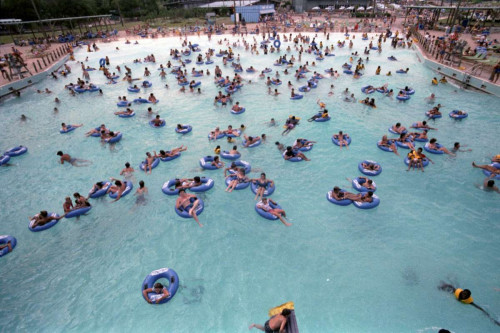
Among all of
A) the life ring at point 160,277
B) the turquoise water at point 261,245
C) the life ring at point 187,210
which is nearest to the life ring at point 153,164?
the turquoise water at point 261,245

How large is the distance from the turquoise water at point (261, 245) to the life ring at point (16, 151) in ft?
1.72

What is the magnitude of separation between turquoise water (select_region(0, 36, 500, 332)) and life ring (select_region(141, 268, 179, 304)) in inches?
9.0

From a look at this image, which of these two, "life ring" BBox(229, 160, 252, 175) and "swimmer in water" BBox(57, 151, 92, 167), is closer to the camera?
"life ring" BBox(229, 160, 252, 175)

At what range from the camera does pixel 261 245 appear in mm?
7992

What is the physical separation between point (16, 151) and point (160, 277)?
431 inches

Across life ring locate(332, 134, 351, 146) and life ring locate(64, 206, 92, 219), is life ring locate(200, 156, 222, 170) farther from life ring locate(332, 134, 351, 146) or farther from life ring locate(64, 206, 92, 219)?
life ring locate(332, 134, 351, 146)

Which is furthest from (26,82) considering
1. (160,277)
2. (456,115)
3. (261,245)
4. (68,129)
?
(456,115)

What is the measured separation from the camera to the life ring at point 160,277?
21.2ft

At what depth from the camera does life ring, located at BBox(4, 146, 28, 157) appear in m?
12.5

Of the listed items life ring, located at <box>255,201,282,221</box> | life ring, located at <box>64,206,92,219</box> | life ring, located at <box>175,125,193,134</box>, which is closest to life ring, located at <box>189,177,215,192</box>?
life ring, located at <box>255,201,282,221</box>

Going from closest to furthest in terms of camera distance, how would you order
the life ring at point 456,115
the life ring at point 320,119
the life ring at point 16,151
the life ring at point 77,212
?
the life ring at point 77,212
the life ring at point 16,151
the life ring at point 456,115
the life ring at point 320,119

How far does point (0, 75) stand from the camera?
2252 centimetres

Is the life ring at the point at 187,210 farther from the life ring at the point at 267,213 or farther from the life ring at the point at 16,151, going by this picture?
the life ring at the point at 16,151

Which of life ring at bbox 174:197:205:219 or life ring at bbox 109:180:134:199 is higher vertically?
life ring at bbox 109:180:134:199
